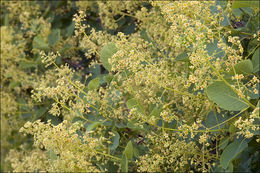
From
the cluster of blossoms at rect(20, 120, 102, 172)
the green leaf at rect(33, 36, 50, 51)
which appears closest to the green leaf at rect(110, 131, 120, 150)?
the cluster of blossoms at rect(20, 120, 102, 172)

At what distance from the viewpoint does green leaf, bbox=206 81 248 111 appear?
147cm

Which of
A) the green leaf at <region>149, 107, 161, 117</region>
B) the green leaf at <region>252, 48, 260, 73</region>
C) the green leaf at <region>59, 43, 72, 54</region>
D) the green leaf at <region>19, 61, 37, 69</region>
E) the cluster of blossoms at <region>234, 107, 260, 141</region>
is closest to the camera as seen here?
the cluster of blossoms at <region>234, 107, 260, 141</region>

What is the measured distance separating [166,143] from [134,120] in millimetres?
230

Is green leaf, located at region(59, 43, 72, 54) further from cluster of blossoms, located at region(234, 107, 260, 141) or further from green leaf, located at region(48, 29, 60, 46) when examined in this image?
cluster of blossoms, located at region(234, 107, 260, 141)

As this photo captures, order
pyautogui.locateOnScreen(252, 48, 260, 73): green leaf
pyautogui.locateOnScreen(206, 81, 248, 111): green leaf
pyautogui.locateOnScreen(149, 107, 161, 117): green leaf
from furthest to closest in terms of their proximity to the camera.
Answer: pyautogui.locateOnScreen(149, 107, 161, 117): green leaf, pyautogui.locateOnScreen(252, 48, 260, 73): green leaf, pyautogui.locateOnScreen(206, 81, 248, 111): green leaf

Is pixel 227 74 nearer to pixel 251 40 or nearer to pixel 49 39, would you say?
pixel 251 40

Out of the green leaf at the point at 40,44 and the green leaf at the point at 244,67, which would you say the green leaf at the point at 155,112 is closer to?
the green leaf at the point at 244,67

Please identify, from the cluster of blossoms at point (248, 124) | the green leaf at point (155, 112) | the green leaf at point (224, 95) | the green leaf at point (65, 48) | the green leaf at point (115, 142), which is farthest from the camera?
the green leaf at point (65, 48)

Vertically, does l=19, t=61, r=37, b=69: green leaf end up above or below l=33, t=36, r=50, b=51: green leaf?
below

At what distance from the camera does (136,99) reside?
67.4 inches

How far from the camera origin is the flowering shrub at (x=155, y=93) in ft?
4.84

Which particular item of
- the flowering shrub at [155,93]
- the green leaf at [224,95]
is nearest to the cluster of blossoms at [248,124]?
the flowering shrub at [155,93]

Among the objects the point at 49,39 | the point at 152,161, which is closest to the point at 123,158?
the point at 152,161

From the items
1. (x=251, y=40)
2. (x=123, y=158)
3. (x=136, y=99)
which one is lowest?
(x=123, y=158)
